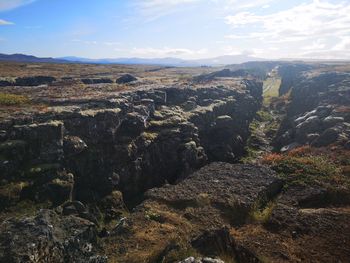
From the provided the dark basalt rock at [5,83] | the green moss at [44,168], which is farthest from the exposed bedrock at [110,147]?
the dark basalt rock at [5,83]

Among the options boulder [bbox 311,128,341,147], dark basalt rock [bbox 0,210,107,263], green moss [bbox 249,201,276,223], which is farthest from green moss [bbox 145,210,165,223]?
boulder [bbox 311,128,341,147]

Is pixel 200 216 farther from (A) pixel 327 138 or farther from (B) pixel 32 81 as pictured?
(B) pixel 32 81

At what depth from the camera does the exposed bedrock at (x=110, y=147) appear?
3559 cm

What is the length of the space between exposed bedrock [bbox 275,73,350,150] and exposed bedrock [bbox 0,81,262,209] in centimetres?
869

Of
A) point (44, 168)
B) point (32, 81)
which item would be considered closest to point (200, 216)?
point (44, 168)

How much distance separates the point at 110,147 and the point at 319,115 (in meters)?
35.1

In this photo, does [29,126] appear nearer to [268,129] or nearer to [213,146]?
[213,146]

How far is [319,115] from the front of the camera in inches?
2365

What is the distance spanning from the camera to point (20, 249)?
1496 centimetres

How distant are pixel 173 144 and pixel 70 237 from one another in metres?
31.7

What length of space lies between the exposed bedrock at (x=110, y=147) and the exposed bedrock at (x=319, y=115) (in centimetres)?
869

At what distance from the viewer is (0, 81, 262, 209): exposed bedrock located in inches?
1401

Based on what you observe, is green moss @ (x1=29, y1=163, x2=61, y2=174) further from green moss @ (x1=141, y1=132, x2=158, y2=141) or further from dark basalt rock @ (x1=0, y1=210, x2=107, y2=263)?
dark basalt rock @ (x1=0, y1=210, x2=107, y2=263)

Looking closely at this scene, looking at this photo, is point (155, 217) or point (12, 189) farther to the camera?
point (12, 189)
